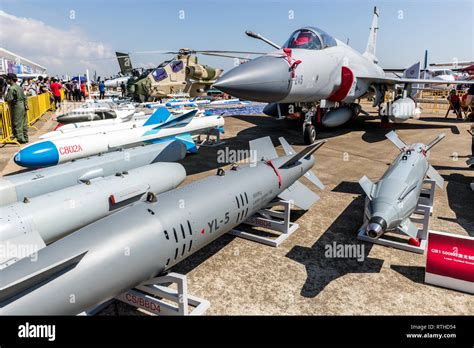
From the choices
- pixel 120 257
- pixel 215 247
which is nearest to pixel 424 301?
pixel 215 247

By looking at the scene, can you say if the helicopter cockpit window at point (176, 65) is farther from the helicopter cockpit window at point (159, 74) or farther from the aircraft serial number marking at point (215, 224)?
the aircraft serial number marking at point (215, 224)

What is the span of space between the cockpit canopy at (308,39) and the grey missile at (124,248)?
7.78 meters

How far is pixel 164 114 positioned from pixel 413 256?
9426 mm

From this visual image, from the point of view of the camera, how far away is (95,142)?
9.20 metres

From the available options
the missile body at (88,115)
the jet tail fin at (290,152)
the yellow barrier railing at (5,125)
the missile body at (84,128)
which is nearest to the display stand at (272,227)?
the jet tail fin at (290,152)

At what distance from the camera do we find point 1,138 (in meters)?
14.3

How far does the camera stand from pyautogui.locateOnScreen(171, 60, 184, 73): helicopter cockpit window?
25859 mm

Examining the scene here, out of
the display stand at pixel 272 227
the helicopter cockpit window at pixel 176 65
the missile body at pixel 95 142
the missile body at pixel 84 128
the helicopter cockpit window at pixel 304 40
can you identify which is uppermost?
the helicopter cockpit window at pixel 176 65

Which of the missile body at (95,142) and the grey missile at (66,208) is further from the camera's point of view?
the missile body at (95,142)

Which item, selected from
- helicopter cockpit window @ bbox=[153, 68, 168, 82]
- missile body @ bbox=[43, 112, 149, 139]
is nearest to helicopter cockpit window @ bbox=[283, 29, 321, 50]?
missile body @ bbox=[43, 112, 149, 139]

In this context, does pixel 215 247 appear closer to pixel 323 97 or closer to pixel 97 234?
pixel 97 234

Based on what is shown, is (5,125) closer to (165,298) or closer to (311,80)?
(311,80)

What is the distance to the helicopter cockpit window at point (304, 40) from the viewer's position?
38.8ft

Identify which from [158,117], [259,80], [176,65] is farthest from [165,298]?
[176,65]
